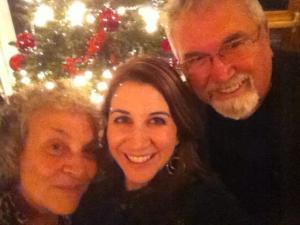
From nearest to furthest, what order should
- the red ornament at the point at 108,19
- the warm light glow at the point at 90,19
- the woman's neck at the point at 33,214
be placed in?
the woman's neck at the point at 33,214, the red ornament at the point at 108,19, the warm light glow at the point at 90,19

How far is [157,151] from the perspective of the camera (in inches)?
47.2

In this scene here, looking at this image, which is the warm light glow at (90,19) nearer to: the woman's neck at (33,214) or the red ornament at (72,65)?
the red ornament at (72,65)

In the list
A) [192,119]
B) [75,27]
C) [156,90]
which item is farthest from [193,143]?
[75,27]

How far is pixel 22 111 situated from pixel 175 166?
486 millimetres

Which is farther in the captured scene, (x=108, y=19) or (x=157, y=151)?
(x=108, y=19)

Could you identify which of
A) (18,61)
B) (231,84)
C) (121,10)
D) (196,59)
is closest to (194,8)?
(196,59)

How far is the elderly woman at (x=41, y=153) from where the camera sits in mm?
1227

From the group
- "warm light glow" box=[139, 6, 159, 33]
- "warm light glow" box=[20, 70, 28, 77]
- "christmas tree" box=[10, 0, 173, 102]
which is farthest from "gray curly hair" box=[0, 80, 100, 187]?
"warm light glow" box=[20, 70, 28, 77]

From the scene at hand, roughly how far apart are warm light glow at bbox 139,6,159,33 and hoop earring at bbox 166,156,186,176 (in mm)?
1006

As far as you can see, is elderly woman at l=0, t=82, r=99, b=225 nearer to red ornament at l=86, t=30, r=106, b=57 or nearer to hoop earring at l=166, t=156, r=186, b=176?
hoop earring at l=166, t=156, r=186, b=176

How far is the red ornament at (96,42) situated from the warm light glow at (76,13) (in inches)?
5.1

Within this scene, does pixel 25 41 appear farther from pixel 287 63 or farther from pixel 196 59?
pixel 287 63

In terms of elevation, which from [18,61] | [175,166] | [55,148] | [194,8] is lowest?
[175,166]

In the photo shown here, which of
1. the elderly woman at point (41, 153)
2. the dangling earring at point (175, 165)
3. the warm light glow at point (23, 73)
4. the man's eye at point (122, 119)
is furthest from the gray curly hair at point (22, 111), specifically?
the warm light glow at point (23, 73)
